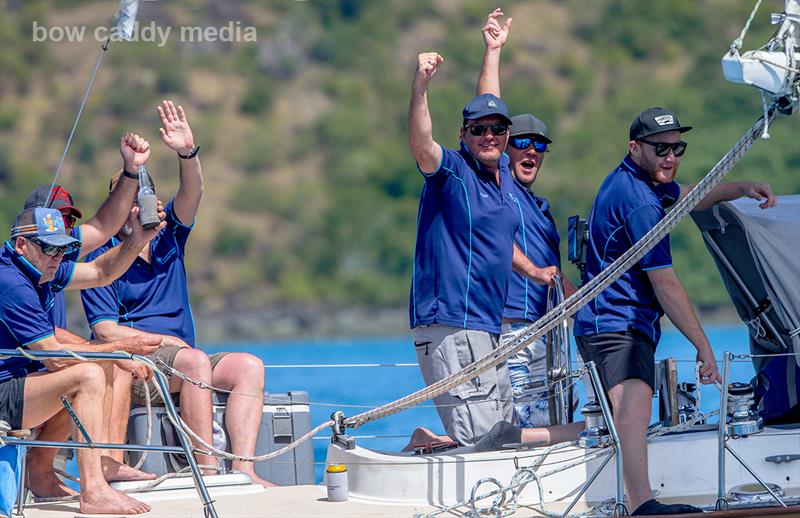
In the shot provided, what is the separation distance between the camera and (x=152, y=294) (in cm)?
635

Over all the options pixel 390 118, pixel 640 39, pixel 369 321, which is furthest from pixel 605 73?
pixel 369 321

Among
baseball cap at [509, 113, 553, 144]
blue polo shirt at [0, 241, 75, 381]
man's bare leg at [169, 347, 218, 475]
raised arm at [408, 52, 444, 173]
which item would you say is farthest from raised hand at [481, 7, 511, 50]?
blue polo shirt at [0, 241, 75, 381]

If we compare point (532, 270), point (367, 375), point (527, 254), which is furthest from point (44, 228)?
point (367, 375)

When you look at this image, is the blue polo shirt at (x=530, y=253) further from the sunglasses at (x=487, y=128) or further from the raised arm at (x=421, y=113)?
the raised arm at (x=421, y=113)

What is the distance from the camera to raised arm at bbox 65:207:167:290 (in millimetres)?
5781

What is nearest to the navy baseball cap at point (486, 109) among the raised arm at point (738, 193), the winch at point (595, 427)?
the raised arm at point (738, 193)

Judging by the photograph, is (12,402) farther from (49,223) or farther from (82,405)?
(49,223)

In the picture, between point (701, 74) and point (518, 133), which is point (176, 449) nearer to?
point (518, 133)

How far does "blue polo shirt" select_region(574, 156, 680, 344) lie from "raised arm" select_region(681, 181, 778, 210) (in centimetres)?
29

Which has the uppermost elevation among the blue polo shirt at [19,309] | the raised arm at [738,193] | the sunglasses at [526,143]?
the sunglasses at [526,143]

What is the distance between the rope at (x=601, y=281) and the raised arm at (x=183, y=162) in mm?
1576

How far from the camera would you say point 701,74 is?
45656 millimetres

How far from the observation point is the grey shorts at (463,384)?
5562 mm

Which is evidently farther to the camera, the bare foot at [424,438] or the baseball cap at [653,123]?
the bare foot at [424,438]
